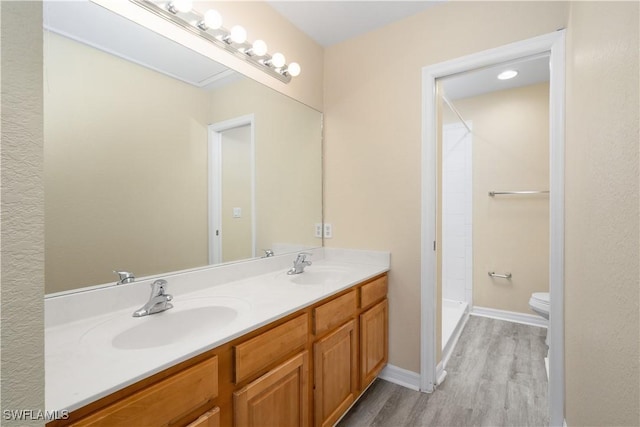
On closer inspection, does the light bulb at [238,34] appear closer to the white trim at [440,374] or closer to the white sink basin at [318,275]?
the white sink basin at [318,275]

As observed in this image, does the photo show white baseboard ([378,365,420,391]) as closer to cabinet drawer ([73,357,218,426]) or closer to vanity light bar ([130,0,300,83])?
cabinet drawer ([73,357,218,426])

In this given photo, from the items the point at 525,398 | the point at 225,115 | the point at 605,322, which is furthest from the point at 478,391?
the point at 225,115

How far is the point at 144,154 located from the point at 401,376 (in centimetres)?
202

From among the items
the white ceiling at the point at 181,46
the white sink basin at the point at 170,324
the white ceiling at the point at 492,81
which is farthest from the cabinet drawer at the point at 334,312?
the white ceiling at the point at 492,81

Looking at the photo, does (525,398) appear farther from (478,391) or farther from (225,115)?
(225,115)

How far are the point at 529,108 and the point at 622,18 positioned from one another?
2.78 m

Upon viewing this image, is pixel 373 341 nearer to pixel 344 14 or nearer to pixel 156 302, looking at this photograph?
pixel 156 302

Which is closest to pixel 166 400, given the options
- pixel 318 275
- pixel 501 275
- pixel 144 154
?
pixel 144 154

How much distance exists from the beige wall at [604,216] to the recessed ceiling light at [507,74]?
1.56 meters

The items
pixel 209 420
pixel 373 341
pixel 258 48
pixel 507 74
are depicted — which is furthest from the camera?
pixel 507 74

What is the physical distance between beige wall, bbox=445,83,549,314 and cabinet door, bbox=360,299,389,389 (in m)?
1.87

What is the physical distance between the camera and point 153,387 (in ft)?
2.35

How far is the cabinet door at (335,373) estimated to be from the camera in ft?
4.35

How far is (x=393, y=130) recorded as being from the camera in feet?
6.48
